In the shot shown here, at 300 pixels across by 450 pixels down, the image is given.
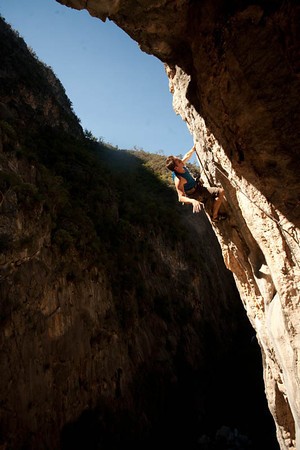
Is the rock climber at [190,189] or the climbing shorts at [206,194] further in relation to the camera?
the climbing shorts at [206,194]

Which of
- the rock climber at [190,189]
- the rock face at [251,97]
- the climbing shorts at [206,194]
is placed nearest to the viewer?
the rock face at [251,97]

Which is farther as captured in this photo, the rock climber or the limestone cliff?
the limestone cliff

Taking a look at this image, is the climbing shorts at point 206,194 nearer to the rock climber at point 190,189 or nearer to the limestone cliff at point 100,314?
the rock climber at point 190,189

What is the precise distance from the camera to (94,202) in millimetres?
19000

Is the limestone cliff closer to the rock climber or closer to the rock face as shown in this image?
the rock climber

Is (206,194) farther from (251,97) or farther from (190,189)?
(251,97)

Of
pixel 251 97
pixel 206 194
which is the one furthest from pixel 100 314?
pixel 251 97

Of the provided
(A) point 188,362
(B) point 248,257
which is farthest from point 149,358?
(B) point 248,257

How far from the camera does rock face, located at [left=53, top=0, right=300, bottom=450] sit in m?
3.50

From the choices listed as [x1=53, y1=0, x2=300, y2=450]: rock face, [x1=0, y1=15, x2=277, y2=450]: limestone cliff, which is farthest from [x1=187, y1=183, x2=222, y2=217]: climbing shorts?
[x1=0, y1=15, x2=277, y2=450]: limestone cliff

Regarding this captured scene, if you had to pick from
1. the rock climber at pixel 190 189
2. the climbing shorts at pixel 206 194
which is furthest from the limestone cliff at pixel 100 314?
the climbing shorts at pixel 206 194

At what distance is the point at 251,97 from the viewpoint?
3811 millimetres

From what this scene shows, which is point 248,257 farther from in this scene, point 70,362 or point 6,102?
point 6,102

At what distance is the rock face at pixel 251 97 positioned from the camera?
3500 millimetres
